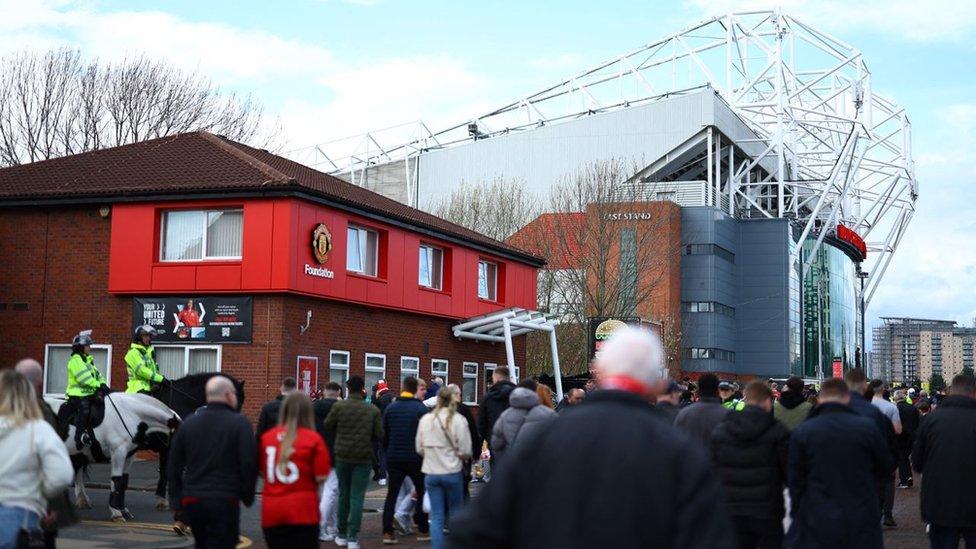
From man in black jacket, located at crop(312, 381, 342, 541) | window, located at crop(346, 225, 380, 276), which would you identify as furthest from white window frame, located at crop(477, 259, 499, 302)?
man in black jacket, located at crop(312, 381, 342, 541)

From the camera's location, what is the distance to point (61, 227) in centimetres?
2644

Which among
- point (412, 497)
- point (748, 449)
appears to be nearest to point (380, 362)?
point (412, 497)

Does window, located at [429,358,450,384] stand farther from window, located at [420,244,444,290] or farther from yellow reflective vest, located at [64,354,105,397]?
yellow reflective vest, located at [64,354,105,397]

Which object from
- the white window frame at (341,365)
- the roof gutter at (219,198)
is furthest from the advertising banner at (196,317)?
the white window frame at (341,365)

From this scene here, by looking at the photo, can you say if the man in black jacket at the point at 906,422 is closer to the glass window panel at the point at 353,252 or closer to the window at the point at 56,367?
the glass window panel at the point at 353,252

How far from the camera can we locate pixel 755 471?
9289 mm

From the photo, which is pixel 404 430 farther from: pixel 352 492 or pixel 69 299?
pixel 69 299

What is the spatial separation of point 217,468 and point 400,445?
18.8 ft

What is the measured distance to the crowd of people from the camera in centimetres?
375

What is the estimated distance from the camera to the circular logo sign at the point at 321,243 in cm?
2555

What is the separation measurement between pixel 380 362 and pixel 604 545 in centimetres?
2529

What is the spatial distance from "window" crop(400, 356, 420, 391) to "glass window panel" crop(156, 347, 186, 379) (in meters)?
6.08

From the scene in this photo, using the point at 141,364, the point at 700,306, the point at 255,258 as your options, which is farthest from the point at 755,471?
the point at 700,306

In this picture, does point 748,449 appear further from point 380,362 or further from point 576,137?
point 576,137
